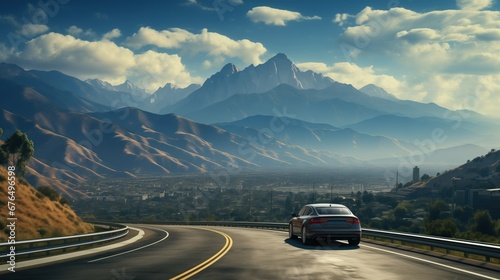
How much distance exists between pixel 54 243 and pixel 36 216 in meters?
22.3

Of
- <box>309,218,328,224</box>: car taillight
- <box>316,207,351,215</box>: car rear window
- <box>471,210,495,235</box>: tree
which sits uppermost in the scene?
<box>316,207,351,215</box>: car rear window

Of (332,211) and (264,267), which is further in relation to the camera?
(332,211)

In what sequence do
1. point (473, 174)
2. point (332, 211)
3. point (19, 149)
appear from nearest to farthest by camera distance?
1. point (332, 211)
2. point (19, 149)
3. point (473, 174)

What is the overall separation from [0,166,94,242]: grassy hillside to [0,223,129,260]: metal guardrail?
521 inches

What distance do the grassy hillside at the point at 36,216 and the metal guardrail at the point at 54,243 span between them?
1323 cm

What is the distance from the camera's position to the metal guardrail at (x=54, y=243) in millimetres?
17159

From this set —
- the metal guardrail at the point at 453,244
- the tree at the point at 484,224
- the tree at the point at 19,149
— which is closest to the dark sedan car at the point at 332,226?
the metal guardrail at the point at 453,244

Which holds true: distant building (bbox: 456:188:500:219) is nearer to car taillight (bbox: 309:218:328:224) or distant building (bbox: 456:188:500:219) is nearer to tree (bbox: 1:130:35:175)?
tree (bbox: 1:130:35:175)

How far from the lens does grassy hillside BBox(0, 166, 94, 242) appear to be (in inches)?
1783

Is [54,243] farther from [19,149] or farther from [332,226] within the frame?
[19,149]

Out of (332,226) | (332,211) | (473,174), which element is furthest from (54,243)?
(473,174)

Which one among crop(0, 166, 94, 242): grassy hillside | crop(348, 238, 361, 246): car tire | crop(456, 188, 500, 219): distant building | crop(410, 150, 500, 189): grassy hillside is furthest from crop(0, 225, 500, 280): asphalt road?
crop(410, 150, 500, 189): grassy hillside

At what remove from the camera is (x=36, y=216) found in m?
50.7

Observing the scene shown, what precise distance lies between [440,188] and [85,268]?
176 m
